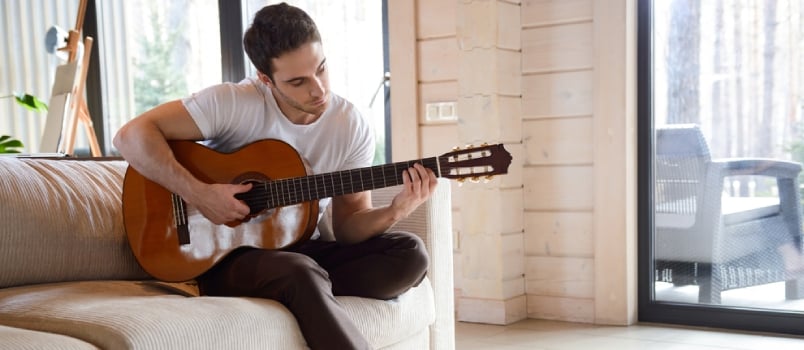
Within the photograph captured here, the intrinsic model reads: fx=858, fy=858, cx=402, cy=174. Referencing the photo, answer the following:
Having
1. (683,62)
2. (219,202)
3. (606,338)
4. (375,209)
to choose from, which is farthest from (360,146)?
(683,62)

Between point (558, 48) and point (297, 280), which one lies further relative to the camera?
point (558, 48)

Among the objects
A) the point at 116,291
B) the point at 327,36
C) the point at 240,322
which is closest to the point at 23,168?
the point at 116,291

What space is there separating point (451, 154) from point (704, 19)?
1.59 meters

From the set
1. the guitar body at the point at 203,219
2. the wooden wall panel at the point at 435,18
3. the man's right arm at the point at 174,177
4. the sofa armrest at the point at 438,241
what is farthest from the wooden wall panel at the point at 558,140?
the man's right arm at the point at 174,177

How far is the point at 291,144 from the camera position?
200cm

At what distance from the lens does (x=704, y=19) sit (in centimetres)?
302

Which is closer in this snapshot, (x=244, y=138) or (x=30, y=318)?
(x=30, y=318)

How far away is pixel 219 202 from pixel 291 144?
23 cm

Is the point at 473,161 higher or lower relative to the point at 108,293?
higher

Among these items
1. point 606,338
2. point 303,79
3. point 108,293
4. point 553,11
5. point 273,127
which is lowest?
point 606,338

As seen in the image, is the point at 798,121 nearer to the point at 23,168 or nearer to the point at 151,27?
the point at 23,168

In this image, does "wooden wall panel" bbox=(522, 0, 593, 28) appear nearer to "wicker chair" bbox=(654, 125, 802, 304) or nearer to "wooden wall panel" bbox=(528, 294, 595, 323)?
"wicker chair" bbox=(654, 125, 802, 304)

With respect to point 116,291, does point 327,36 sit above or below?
above

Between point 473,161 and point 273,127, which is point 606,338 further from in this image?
point 273,127
